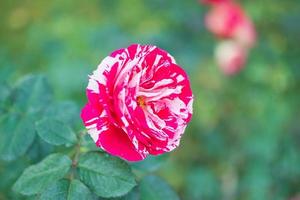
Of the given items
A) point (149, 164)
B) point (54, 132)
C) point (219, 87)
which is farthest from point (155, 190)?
point (219, 87)

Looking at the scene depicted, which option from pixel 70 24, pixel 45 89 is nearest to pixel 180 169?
pixel 70 24

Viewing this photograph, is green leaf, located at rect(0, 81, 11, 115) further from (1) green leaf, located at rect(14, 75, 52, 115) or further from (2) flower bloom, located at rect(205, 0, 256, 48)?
(2) flower bloom, located at rect(205, 0, 256, 48)

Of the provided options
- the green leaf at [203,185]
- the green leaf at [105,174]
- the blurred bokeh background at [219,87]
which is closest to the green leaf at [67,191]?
the green leaf at [105,174]

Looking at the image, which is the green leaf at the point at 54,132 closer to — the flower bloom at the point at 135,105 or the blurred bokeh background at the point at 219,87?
the flower bloom at the point at 135,105

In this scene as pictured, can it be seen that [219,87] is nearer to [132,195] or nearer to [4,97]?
[4,97]

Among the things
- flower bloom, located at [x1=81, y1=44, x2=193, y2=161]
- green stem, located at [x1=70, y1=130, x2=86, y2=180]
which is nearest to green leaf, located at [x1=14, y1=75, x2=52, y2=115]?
green stem, located at [x1=70, y1=130, x2=86, y2=180]

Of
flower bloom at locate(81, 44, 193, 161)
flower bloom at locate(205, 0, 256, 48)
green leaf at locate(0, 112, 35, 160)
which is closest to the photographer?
flower bloom at locate(81, 44, 193, 161)
